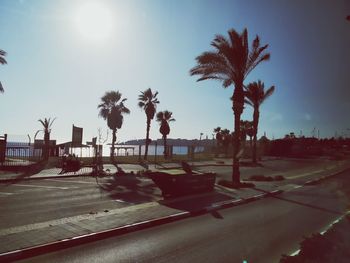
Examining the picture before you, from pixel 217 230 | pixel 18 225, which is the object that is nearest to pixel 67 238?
pixel 18 225

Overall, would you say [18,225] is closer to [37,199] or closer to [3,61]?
[37,199]

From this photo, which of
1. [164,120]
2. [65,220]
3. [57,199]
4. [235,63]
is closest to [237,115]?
[235,63]

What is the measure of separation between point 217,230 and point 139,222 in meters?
2.03

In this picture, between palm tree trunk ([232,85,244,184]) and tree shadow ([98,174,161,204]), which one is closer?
tree shadow ([98,174,161,204])

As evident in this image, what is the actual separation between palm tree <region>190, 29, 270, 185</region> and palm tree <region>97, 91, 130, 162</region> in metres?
27.9

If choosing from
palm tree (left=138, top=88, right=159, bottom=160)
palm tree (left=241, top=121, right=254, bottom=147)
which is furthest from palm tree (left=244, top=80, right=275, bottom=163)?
palm tree (left=241, top=121, right=254, bottom=147)

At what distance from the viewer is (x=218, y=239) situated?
7.59 metres

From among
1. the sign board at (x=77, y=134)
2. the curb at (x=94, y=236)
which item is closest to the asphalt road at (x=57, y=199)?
the curb at (x=94, y=236)

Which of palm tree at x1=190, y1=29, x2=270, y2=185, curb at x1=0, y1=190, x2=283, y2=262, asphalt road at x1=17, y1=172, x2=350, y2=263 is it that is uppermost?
palm tree at x1=190, y1=29, x2=270, y2=185

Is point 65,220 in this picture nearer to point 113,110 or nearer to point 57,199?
point 57,199

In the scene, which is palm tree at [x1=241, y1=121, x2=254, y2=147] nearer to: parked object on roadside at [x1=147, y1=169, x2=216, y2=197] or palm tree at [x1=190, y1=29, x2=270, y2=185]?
palm tree at [x1=190, y1=29, x2=270, y2=185]

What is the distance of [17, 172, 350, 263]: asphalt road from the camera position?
6.27 metres

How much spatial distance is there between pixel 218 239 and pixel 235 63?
1298 cm

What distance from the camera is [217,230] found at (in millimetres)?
8453
